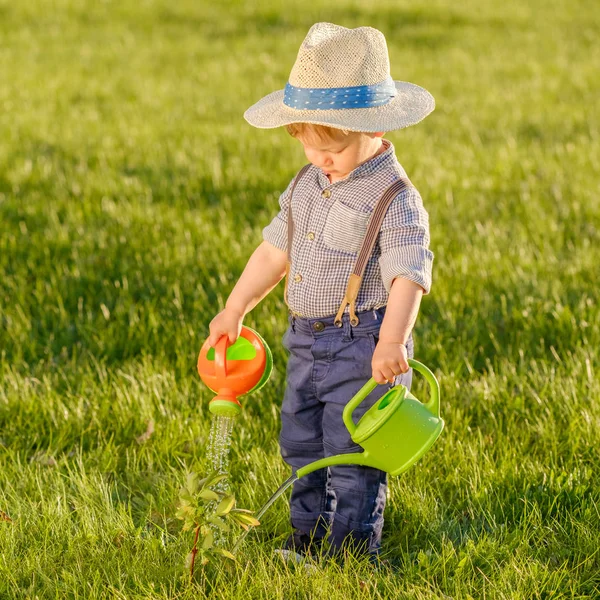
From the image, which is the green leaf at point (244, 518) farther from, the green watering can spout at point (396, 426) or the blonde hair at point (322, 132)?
the blonde hair at point (322, 132)

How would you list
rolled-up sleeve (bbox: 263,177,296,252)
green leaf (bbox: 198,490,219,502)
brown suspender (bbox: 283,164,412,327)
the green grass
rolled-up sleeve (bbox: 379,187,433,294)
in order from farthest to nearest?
rolled-up sleeve (bbox: 263,177,296,252), the green grass, brown suspender (bbox: 283,164,412,327), rolled-up sleeve (bbox: 379,187,433,294), green leaf (bbox: 198,490,219,502)

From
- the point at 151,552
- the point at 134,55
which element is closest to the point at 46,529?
the point at 151,552

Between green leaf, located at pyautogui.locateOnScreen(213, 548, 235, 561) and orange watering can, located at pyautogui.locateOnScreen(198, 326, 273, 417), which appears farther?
orange watering can, located at pyautogui.locateOnScreen(198, 326, 273, 417)

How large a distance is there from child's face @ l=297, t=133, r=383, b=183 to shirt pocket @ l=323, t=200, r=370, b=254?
117mm

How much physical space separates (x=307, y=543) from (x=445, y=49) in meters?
10.3

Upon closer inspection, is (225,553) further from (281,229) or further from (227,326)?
(281,229)

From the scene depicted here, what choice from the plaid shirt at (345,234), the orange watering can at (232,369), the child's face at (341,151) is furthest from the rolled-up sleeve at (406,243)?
the orange watering can at (232,369)

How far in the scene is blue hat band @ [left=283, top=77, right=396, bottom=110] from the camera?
8.80 feet

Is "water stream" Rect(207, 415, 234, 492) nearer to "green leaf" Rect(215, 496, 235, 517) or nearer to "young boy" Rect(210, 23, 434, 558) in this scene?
"young boy" Rect(210, 23, 434, 558)

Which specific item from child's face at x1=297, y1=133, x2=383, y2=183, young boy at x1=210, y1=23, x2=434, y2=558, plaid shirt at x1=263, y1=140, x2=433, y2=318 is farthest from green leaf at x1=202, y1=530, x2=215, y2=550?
child's face at x1=297, y1=133, x2=383, y2=183

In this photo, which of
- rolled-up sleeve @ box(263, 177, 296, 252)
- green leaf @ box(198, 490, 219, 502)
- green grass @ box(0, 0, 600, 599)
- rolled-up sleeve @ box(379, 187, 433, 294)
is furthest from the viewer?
rolled-up sleeve @ box(263, 177, 296, 252)

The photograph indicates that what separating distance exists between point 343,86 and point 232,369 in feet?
3.03

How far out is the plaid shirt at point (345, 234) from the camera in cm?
275

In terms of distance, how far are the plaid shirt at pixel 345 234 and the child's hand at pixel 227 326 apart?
198 mm
